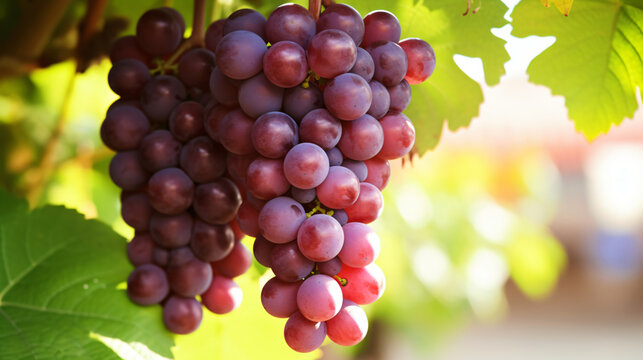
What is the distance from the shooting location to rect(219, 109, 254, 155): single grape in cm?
41

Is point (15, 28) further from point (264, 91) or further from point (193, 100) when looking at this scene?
point (264, 91)

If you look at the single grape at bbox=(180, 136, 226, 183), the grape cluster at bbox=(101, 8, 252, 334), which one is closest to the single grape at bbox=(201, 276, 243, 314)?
the grape cluster at bbox=(101, 8, 252, 334)

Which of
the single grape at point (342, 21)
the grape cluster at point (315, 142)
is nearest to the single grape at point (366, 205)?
the grape cluster at point (315, 142)

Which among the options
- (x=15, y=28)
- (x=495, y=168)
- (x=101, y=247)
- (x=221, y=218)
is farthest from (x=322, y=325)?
(x=495, y=168)

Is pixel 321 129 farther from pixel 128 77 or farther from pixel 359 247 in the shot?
pixel 128 77

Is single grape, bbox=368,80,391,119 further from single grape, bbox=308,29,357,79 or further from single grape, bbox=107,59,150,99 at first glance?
single grape, bbox=107,59,150,99

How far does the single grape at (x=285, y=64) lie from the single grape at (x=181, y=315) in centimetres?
22

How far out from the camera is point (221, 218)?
0.48 m

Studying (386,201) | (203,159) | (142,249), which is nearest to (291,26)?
(203,159)

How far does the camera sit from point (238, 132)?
41 centimetres

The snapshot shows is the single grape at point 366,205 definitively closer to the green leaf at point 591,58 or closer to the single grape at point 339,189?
the single grape at point 339,189

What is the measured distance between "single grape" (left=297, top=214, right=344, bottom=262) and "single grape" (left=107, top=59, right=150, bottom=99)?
0.74ft

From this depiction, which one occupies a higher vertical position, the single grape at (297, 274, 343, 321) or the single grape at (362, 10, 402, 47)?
the single grape at (362, 10, 402, 47)

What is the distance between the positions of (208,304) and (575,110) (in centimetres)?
40
